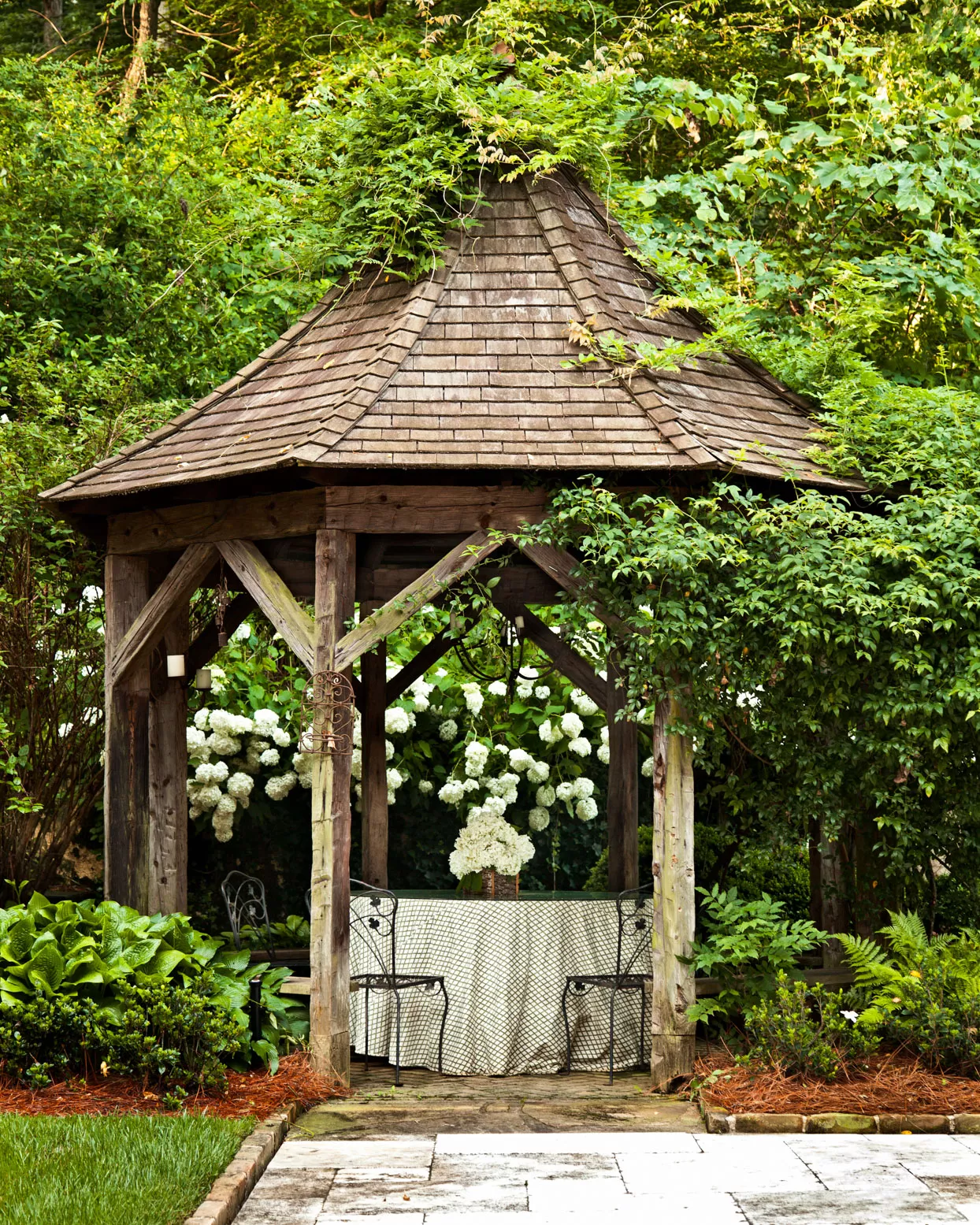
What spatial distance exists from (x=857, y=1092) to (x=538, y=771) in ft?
11.2

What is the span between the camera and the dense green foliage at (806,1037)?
6305 mm

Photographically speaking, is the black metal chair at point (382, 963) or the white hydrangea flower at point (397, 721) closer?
the black metal chair at point (382, 963)

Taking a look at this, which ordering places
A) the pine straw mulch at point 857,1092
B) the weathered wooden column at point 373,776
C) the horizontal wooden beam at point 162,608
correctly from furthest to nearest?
1. the weathered wooden column at point 373,776
2. the horizontal wooden beam at point 162,608
3. the pine straw mulch at point 857,1092

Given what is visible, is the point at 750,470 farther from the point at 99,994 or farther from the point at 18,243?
the point at 18,243

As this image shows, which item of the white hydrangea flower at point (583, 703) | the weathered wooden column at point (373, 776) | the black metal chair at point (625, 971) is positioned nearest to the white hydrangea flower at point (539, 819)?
the white hydrangea flower at point (583, 703)

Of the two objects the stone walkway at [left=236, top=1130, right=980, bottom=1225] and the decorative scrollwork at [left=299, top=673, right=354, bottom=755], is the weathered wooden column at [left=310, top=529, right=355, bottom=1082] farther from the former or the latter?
the stone walkway at [left=236, top=1130, right=980, bottom=1225]

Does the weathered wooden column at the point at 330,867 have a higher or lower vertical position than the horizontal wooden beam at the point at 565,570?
lower

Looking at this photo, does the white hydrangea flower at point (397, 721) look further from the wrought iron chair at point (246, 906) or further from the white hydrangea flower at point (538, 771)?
the wrought iron chair at point (246, 906)

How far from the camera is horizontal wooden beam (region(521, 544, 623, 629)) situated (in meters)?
6.80

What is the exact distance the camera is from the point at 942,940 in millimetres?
6824

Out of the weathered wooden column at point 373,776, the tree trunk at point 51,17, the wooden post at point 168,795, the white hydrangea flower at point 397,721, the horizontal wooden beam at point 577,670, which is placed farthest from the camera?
the tree trunk at point 51,17

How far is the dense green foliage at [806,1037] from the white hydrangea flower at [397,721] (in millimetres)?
3520

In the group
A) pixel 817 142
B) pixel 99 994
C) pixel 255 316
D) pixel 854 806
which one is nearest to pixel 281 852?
pixel 99 994

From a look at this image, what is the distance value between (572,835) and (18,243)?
20.8 feet
